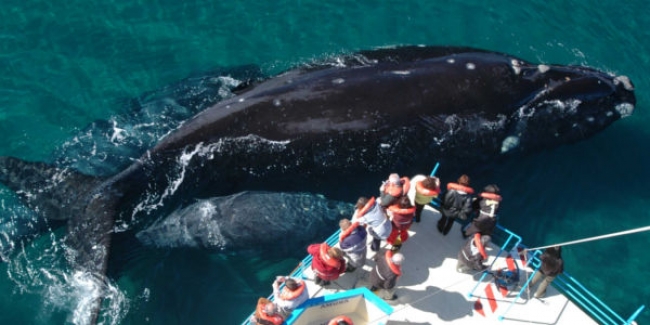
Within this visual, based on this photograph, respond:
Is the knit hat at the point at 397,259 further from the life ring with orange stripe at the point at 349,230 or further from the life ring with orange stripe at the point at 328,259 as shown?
the life ring with orange stripe at the point at 328,259

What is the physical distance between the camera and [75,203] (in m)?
14.3

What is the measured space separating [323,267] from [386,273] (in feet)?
4.39

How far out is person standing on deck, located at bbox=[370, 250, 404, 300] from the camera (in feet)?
38.3

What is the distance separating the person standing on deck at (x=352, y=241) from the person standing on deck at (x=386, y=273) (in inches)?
17.4

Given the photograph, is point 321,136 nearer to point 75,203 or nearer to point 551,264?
point 551,264

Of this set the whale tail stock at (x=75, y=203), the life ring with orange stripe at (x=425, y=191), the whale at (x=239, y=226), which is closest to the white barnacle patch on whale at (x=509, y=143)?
the life ring with orange stripe at (x=425, y=191)

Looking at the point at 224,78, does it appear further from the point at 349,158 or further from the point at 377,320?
the point at 377,320

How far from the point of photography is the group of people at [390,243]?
11.6m

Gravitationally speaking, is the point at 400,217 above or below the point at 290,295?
above

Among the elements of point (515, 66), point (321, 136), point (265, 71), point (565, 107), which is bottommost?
point (265, 71)

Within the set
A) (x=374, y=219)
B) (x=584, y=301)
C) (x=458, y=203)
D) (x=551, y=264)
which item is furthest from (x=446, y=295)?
(x=584, y=301)

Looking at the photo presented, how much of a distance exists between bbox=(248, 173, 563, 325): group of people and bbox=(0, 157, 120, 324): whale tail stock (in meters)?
4.58

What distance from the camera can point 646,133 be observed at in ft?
64.1

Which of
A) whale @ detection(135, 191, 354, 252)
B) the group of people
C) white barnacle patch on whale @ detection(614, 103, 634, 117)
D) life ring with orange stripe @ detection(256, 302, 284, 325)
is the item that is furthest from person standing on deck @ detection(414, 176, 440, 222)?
white barnacle patch on whale @ detection(614, 103, 634, 117)
